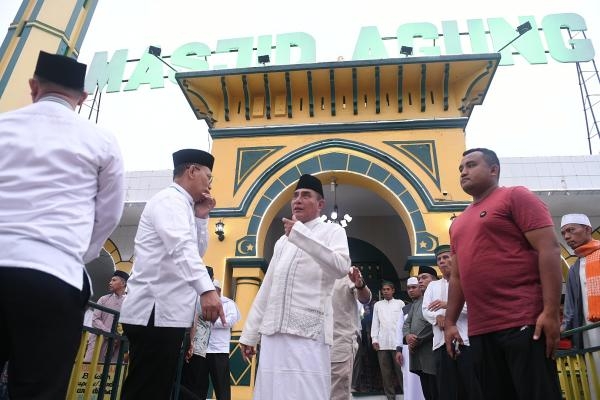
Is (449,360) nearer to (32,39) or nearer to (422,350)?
(422,350)

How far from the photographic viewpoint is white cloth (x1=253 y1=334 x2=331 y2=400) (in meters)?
2.73

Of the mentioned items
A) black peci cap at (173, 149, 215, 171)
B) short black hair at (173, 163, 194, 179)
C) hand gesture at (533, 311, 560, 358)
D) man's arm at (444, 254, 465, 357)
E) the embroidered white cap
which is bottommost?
hand gesture at (533, 311, 560, 358)

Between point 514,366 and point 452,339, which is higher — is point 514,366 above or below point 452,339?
below

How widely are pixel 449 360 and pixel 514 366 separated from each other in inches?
81.0

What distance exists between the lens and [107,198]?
1910 mm

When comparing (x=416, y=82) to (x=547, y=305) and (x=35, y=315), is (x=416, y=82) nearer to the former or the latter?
(x=547, y=305)

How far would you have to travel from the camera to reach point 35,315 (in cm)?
147

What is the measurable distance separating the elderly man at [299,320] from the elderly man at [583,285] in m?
2.23

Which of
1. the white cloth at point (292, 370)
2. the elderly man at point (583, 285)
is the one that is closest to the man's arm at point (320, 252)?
the white cloth at point (292, 370)

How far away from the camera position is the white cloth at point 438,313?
4.25 m

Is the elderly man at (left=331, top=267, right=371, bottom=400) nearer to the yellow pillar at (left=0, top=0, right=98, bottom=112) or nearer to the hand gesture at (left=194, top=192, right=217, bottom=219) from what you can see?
the hand gesture at (left=194, top=192, right=217, bottom=219)

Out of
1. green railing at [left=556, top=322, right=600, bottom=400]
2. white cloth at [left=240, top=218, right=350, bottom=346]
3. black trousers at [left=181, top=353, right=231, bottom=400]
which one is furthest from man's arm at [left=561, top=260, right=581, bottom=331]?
black trousers at [left=181, top=353, right=231, bottom=400]

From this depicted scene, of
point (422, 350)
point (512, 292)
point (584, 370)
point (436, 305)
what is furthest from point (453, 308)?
point (422, 350)

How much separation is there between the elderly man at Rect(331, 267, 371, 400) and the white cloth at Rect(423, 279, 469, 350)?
3.33ft
